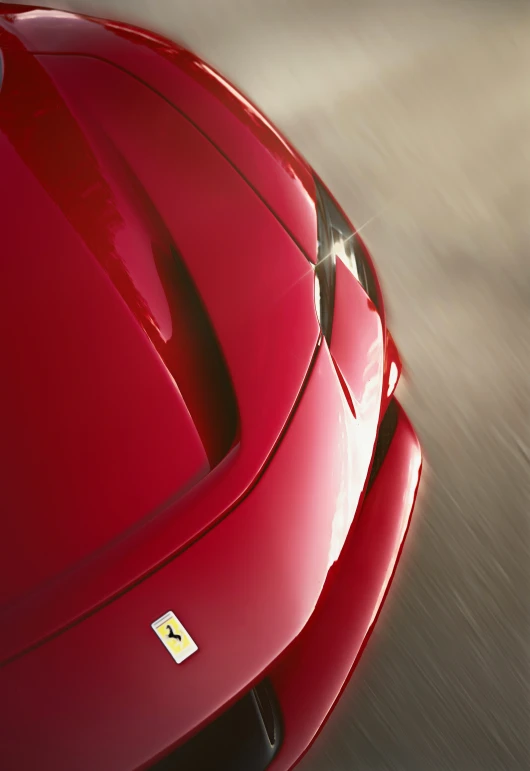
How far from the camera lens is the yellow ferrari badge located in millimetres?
1157

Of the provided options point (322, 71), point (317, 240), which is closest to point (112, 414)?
point (317, 240)

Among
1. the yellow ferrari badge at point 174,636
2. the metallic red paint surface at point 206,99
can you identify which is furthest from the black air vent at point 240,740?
the metallic red paint surface at point 206,99

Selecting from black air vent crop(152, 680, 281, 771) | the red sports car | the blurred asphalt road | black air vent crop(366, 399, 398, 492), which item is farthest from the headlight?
black air vent crop(152, 680, 281, 771)

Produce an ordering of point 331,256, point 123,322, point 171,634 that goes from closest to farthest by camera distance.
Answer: point 171,634 < point 123,322 < point 331,256

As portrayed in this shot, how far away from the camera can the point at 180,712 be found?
3.76 feet

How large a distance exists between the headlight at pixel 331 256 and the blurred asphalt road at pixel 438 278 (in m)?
0.57

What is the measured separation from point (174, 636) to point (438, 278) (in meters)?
1.56

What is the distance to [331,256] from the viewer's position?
155 cm

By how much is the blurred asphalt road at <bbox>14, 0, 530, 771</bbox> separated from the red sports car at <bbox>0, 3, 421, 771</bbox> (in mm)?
408

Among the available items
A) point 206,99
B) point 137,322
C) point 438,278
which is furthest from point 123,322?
point 438,278

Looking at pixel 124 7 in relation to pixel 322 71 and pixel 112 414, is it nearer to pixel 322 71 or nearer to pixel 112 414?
pixel 322 71

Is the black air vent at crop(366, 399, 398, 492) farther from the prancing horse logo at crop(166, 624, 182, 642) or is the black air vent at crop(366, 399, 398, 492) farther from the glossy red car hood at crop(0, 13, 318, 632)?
the prancing horse logo at crop(166, 624, 182, 642)

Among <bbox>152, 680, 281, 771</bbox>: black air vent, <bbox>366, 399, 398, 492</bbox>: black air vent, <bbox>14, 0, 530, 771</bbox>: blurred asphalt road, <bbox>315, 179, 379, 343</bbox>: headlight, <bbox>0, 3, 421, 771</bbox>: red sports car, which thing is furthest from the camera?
<bbox>14, 0, 530, 771</bbox>: blurred asphalt road

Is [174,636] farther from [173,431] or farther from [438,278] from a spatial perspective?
[438,278]
